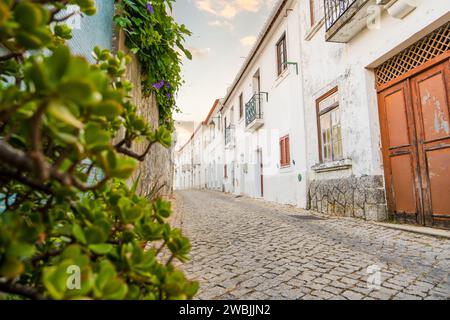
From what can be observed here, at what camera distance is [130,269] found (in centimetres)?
65

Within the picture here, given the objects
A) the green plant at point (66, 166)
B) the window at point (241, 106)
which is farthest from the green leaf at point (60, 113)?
the window at point (241, 106)

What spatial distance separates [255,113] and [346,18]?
633 cm

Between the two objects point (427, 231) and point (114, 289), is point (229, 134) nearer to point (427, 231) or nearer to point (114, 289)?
point (427, 231)

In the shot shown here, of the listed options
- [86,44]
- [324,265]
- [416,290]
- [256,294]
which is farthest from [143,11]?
[416,290]

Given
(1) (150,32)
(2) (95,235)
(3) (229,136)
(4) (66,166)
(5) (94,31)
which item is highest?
(3) (229,136)

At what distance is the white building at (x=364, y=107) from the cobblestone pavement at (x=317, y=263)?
41.5 inches

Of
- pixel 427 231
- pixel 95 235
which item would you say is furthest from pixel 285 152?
pixel 95 235

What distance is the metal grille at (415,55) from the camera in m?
3.85

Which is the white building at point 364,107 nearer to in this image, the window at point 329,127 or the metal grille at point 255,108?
the window at point 329,127

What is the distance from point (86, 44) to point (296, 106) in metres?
6.63

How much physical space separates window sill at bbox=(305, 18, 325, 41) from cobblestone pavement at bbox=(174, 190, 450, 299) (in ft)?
16.2

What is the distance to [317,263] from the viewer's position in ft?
8.18

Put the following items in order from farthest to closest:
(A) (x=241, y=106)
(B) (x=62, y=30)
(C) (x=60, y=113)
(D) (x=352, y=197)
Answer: (A) (x=241, y=106), (D) (x=352, y=197), (B) (x=62, y=30), (C) (x=60, y=113)

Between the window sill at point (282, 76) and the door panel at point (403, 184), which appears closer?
the door panel at point (403, 184)
